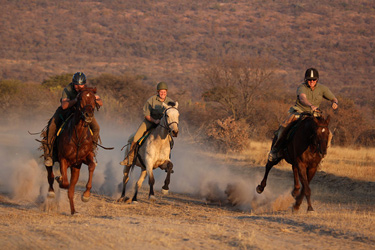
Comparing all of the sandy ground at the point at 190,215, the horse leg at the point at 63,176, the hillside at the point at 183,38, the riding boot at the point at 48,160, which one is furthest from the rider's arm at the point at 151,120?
the hillside at the point at 183,38

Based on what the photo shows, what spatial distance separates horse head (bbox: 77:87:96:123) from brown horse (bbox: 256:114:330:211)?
4.34m

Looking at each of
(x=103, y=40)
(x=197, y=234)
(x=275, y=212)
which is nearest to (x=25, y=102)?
(x=275, y=212)

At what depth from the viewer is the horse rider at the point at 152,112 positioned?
1486 centimetres

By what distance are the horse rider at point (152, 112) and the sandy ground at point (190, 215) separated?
1.32 metres

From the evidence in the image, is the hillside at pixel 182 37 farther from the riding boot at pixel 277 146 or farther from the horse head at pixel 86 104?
the horse head at pixel 86 104

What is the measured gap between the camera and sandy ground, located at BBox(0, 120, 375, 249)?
864cm

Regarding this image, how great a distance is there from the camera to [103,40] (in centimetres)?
9306

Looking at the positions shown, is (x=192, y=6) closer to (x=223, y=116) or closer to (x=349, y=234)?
(x=223, y=116)

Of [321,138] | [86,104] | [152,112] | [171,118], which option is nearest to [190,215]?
[171,118]

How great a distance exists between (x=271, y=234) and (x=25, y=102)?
40179 millimetres

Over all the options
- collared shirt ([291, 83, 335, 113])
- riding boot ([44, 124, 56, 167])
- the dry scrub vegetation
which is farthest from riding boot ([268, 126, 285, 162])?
riding boot ([44, 124, 56, 167])

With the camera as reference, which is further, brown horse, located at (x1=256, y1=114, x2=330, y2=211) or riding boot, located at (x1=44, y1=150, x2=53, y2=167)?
riding boot, located at (x1=44, y1=150, x2=53, y2=167)

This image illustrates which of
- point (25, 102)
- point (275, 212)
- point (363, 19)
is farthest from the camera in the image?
point (363, 19)

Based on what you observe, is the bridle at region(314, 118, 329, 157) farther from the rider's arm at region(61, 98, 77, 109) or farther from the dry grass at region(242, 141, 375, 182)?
the dry grass at region(242, 141, 375, 182)
